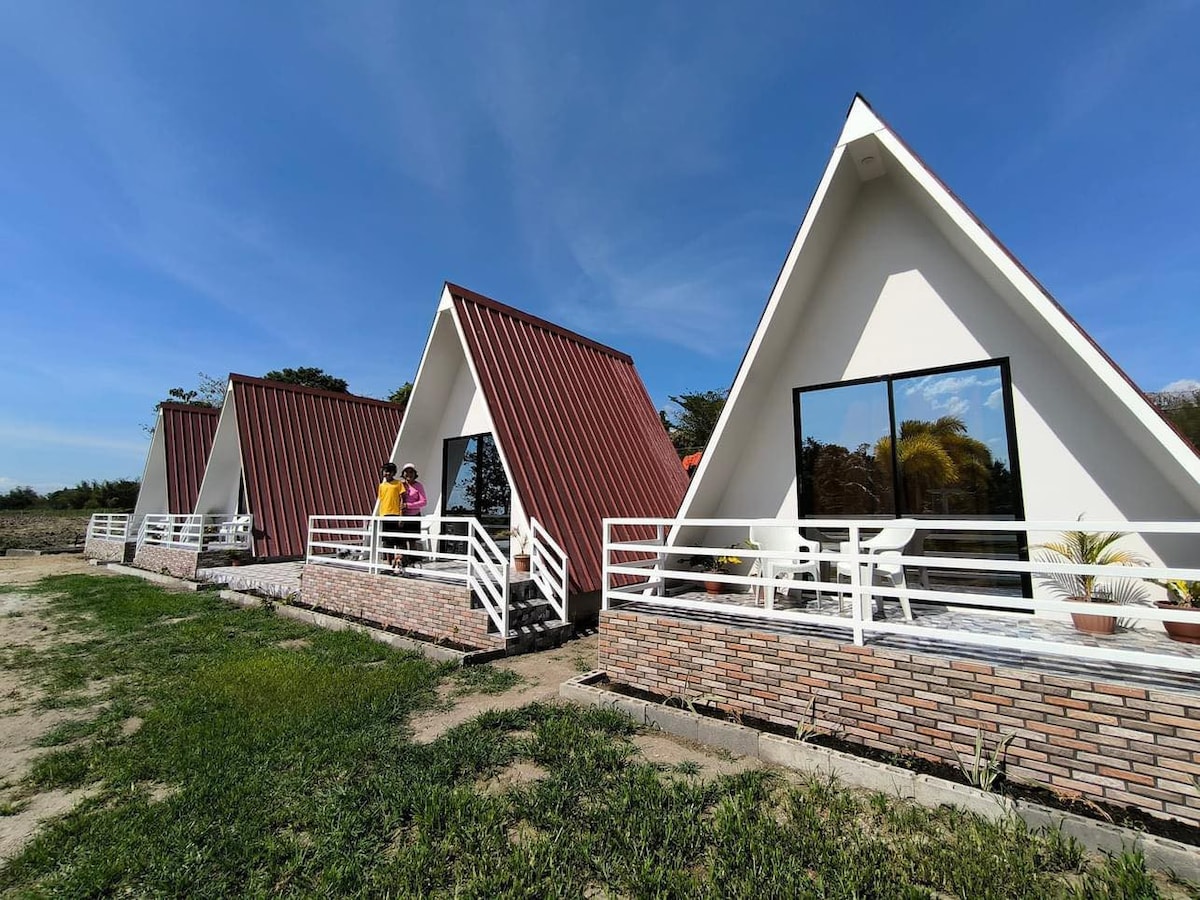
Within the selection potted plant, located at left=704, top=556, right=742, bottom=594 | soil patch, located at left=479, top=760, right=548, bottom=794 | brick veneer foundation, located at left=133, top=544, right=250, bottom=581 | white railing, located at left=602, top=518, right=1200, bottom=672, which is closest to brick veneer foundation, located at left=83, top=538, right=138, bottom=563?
brick veneer foundation, located at left=133, top=544, right=250, bottom=581

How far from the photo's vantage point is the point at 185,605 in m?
11.3

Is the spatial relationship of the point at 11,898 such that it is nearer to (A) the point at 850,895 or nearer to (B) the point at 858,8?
(A) the point at 850,895

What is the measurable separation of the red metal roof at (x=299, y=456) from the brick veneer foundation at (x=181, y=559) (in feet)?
3.47

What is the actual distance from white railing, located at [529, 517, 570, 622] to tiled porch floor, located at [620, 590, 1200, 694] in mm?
2351

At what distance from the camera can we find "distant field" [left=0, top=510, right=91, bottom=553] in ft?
91.6

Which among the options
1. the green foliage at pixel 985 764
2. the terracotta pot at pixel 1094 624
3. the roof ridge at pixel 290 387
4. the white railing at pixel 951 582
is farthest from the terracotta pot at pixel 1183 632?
the roof ridge at pixel 290 387

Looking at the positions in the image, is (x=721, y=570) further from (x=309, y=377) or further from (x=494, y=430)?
(x=309, y=377)

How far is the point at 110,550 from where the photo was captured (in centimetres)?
2067

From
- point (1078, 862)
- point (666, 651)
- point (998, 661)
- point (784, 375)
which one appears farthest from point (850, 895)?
point (784, 375)

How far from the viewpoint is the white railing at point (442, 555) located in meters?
8.03

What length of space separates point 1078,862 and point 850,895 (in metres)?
1.44

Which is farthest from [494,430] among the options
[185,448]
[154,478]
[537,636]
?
[154,478]

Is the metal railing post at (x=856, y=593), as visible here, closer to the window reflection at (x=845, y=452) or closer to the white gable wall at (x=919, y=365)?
the window reflection at (x=845, y=452)

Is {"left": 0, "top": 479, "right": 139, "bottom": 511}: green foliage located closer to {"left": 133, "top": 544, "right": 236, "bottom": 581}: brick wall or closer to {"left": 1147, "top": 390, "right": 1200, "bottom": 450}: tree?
{"left": 133, "top": 544, "right": 236, "bottom": 581}: brick wall
